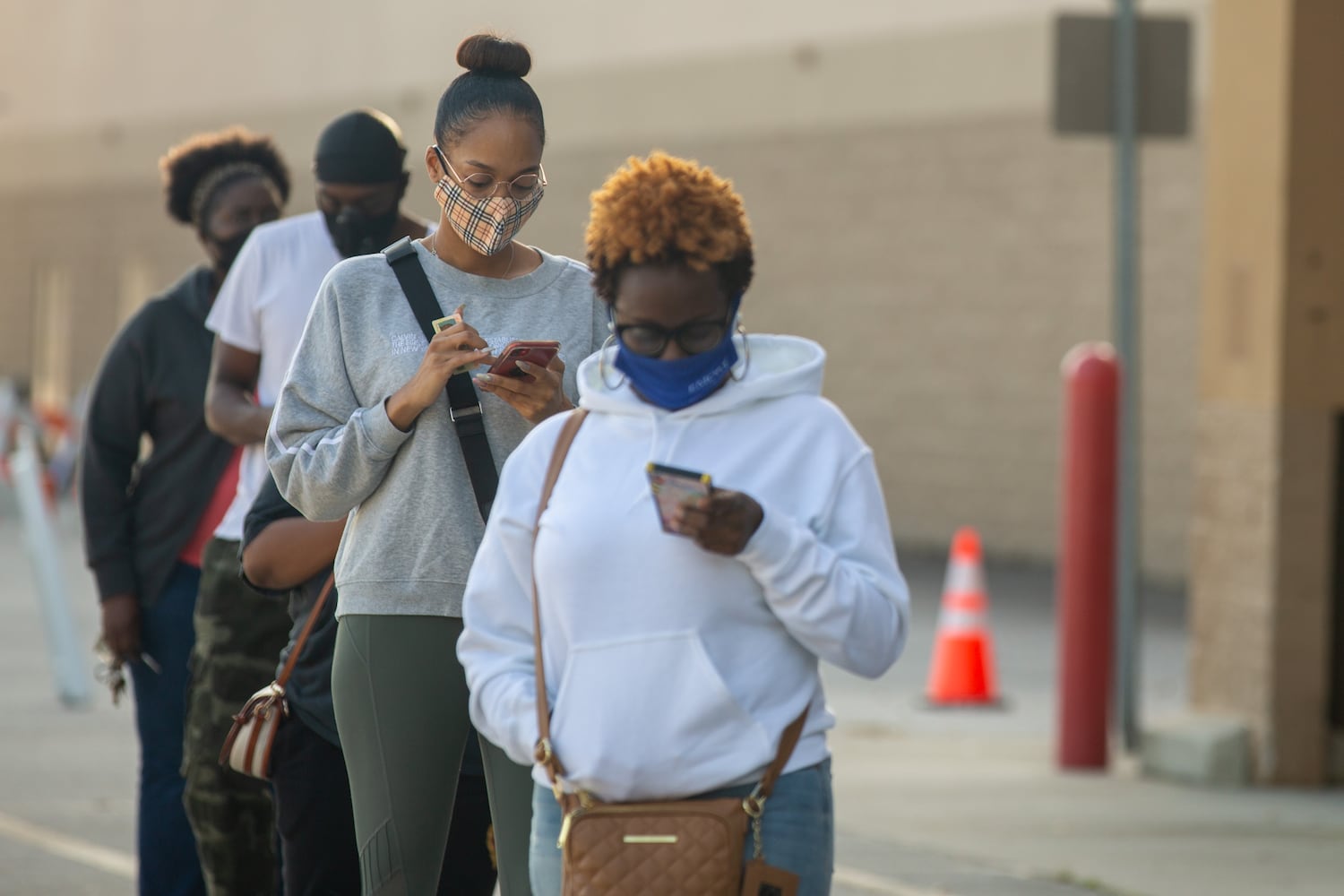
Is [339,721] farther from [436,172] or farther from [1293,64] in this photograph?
[1293,64]

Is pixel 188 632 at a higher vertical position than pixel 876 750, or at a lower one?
higher

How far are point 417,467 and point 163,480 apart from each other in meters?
2.23

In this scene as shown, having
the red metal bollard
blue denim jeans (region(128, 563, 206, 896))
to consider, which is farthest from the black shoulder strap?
the red metal bollard

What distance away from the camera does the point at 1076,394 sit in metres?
8.73

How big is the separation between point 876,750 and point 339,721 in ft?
19.4

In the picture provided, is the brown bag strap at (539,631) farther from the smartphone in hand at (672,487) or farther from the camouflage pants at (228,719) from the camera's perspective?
the camouflage pants at (228,719)

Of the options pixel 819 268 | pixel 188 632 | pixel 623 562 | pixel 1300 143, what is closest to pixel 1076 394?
pixel 1300 143

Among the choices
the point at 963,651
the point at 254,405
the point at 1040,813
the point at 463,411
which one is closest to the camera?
the point at 463,411

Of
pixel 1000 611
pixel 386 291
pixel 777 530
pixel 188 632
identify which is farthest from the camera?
pixel 1000 611

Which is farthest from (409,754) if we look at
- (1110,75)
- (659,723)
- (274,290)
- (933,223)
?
(933,223)

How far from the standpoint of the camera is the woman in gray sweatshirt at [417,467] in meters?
3.63

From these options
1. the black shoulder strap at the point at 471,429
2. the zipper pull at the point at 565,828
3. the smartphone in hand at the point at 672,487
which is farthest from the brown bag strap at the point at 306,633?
the smartphone in hand at the point at 672,487

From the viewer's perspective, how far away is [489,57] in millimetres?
3719

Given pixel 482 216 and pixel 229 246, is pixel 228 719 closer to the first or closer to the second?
pixel 229 246
